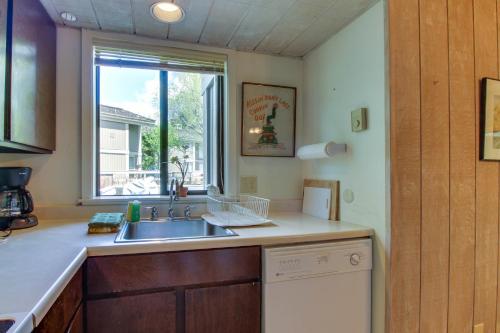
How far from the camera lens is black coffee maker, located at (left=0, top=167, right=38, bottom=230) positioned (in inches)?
55.1

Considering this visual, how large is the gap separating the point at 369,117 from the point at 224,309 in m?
1.17

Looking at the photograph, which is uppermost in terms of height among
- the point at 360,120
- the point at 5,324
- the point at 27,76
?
the point at 27,76

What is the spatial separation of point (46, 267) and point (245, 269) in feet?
2.46

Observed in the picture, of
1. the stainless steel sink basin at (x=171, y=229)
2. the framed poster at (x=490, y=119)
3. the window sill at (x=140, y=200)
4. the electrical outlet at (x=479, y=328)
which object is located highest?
the framed poster at (x=490, y=119)

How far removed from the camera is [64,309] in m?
0.88

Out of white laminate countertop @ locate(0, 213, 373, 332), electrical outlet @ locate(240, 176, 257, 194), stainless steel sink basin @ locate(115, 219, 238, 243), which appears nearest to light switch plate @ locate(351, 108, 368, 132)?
white laminate countertop @ locate(0, 213, 373, 332)

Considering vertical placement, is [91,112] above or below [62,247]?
above

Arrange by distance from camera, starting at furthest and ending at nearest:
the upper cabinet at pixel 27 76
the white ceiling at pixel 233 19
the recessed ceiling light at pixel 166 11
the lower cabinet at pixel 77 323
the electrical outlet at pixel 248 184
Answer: the electrical outlet at pixel 248 184, the white ceiling at pixel 233 19, the recessed ceiling light at pixel 166 11, the upper cabinet at pixel 27 76, the lower cabinet at pixel 77 323

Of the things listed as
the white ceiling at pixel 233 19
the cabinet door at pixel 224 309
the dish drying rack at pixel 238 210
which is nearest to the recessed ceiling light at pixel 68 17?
the white ceiling at pixel 233 19

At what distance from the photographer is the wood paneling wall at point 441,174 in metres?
1.36

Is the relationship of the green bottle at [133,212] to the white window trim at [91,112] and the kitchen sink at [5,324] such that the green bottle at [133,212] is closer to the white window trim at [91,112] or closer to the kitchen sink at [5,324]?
the white window trim at [91,112]

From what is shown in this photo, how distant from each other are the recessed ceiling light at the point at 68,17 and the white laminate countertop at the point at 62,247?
113cm

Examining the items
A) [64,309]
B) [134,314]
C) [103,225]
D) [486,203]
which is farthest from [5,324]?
[486,203]

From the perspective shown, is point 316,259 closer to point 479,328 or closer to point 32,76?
point 479,328
